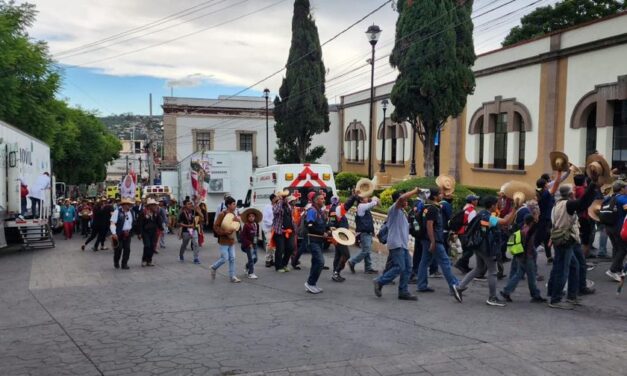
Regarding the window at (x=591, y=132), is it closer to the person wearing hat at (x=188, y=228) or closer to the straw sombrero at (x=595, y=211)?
the straw sombrero at (x=595, y=211)

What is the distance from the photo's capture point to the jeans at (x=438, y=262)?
8500 millimetres

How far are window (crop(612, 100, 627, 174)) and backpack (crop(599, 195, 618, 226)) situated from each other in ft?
40.3

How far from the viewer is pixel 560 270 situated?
7840mm

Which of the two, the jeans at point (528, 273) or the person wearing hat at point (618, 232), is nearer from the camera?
A: the jeans at point (528, 273)

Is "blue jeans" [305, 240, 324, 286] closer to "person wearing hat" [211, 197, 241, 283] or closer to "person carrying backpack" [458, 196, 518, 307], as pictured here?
"person wearing hat" [211, 197, 241, 283]

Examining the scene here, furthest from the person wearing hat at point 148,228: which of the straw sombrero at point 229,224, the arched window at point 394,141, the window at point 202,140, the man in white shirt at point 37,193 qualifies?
the window at point 202,140

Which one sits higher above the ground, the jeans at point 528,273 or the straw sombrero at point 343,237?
the straw sombrero at point 343,237

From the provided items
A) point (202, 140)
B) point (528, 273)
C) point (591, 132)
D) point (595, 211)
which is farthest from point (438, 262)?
point (202, 140)

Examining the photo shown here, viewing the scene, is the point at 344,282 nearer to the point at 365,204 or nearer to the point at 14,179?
the point at 365,204

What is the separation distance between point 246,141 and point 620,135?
36.5 m

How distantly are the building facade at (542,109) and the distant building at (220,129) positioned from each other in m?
18.1

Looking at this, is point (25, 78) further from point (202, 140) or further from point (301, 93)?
point (202, 140)

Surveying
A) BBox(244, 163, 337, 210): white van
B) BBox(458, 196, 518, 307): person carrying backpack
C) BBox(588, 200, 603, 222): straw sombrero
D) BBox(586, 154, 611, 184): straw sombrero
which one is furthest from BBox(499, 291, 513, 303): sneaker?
BBox(244, 163, 337, 210): white van

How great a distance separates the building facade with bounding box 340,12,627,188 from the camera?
67.0 ft
